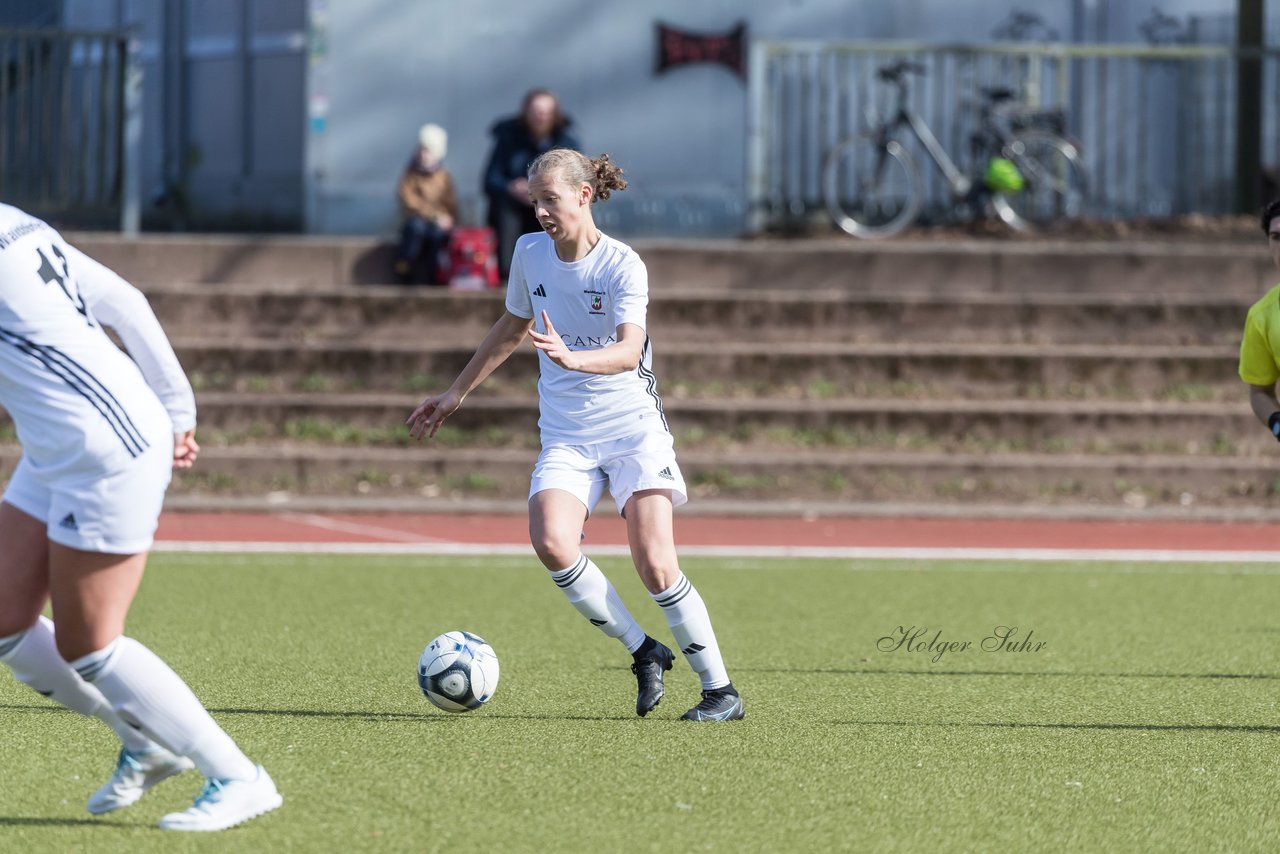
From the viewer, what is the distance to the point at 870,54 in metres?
18.3

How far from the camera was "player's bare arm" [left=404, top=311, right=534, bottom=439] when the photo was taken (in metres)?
6.21

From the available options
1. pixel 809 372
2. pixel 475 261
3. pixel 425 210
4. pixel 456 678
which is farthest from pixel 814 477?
pixel 456 678

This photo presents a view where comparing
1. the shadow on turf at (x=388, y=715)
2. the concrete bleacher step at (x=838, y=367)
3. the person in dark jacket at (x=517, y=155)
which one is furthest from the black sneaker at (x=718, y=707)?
the concrete bleacher step at (x=838, y=367)

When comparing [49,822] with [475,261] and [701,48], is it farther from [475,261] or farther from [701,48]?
[701,48]

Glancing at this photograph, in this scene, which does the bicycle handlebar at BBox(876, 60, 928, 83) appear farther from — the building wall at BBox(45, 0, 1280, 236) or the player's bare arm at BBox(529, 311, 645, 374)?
the player's bare arm at BBox(529, 311, 645, 374)

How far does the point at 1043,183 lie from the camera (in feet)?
59.9

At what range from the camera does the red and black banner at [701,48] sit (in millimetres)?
19406

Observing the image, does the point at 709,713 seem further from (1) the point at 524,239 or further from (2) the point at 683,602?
(1) the point at 524,239

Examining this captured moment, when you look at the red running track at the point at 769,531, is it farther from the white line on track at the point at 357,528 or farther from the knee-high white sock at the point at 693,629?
the knee-high white sock at the point at 693,629

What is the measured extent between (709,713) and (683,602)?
0.41 metres

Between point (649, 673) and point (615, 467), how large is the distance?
76 cm

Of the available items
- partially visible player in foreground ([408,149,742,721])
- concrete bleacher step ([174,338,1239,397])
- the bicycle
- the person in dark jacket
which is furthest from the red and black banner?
partially visible player in foreground ([408,149,742,721])

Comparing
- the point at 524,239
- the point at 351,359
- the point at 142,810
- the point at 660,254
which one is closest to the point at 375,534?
the point at 351,359

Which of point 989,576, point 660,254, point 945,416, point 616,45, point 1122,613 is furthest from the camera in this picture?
point 616,45
